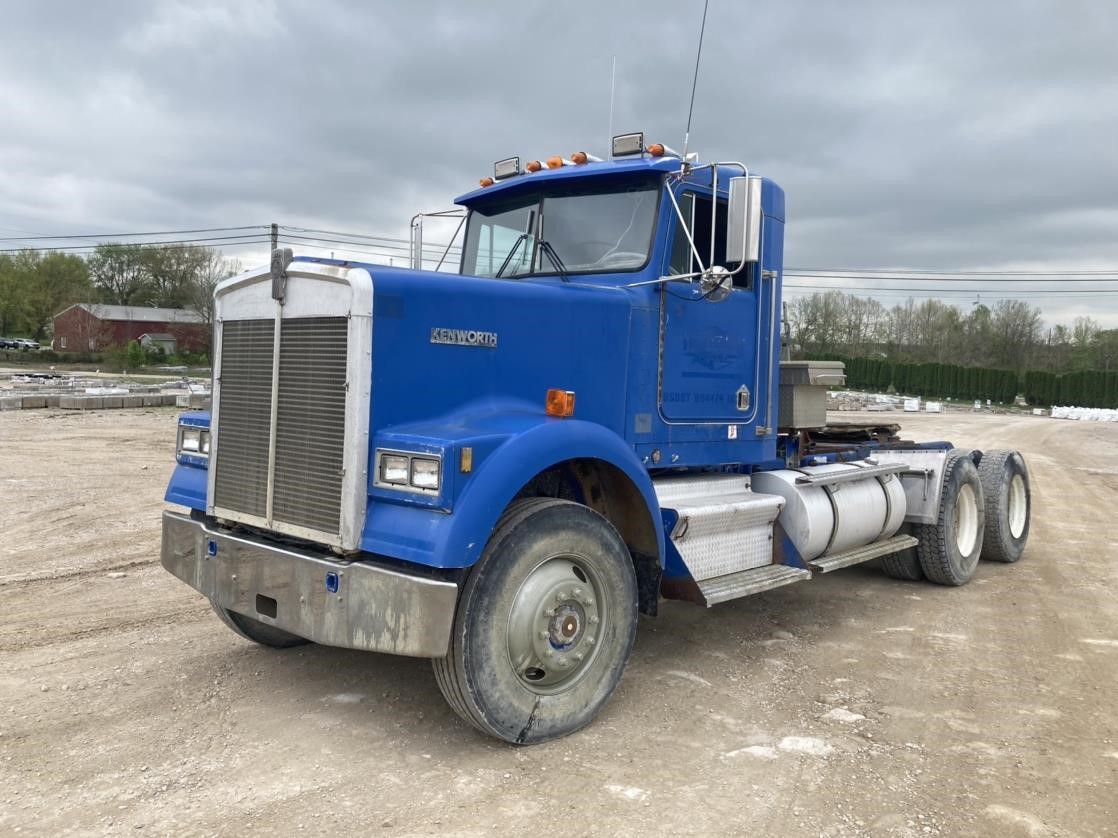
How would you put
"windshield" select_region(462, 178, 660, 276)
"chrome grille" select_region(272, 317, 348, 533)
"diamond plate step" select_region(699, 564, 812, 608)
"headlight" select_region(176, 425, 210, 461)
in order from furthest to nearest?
"windshield" select_region(462, 178, 660, 276) < "diamond plate step" select_region(699, 564, 812, 608) < "headlight" select_region(176, 425, 210, 461) < "chrome grille" select_region(272, 317, 348, 533)

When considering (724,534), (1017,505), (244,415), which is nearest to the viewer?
(244,415)

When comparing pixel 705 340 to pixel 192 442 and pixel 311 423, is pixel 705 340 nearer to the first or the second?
pixel 311 423

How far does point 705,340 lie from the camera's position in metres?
5.46

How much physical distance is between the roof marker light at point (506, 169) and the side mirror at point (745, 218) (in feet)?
5.08

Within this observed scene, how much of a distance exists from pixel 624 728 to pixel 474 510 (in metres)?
1.50

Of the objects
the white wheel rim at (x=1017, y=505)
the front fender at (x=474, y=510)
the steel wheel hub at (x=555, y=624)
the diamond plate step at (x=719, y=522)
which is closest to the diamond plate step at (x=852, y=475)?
the diamond plate step at (x=719, y=522)

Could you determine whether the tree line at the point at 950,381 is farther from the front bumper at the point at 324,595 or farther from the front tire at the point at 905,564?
the front bumper at the point at 324,595

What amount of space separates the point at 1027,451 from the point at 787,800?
74.5 ft

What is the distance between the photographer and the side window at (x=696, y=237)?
5168 millimetres

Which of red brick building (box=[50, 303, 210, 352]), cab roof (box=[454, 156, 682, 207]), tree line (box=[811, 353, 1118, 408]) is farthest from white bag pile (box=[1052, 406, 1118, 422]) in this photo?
red brick building (box=[50, 303, 210, 352])

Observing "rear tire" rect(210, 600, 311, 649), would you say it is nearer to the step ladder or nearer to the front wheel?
the front wheel

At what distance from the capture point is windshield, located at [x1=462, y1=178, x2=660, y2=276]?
16.9 ft

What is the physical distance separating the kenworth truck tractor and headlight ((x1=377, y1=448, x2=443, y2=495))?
0.4 inches

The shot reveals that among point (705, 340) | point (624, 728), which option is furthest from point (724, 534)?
point (624, 728)
